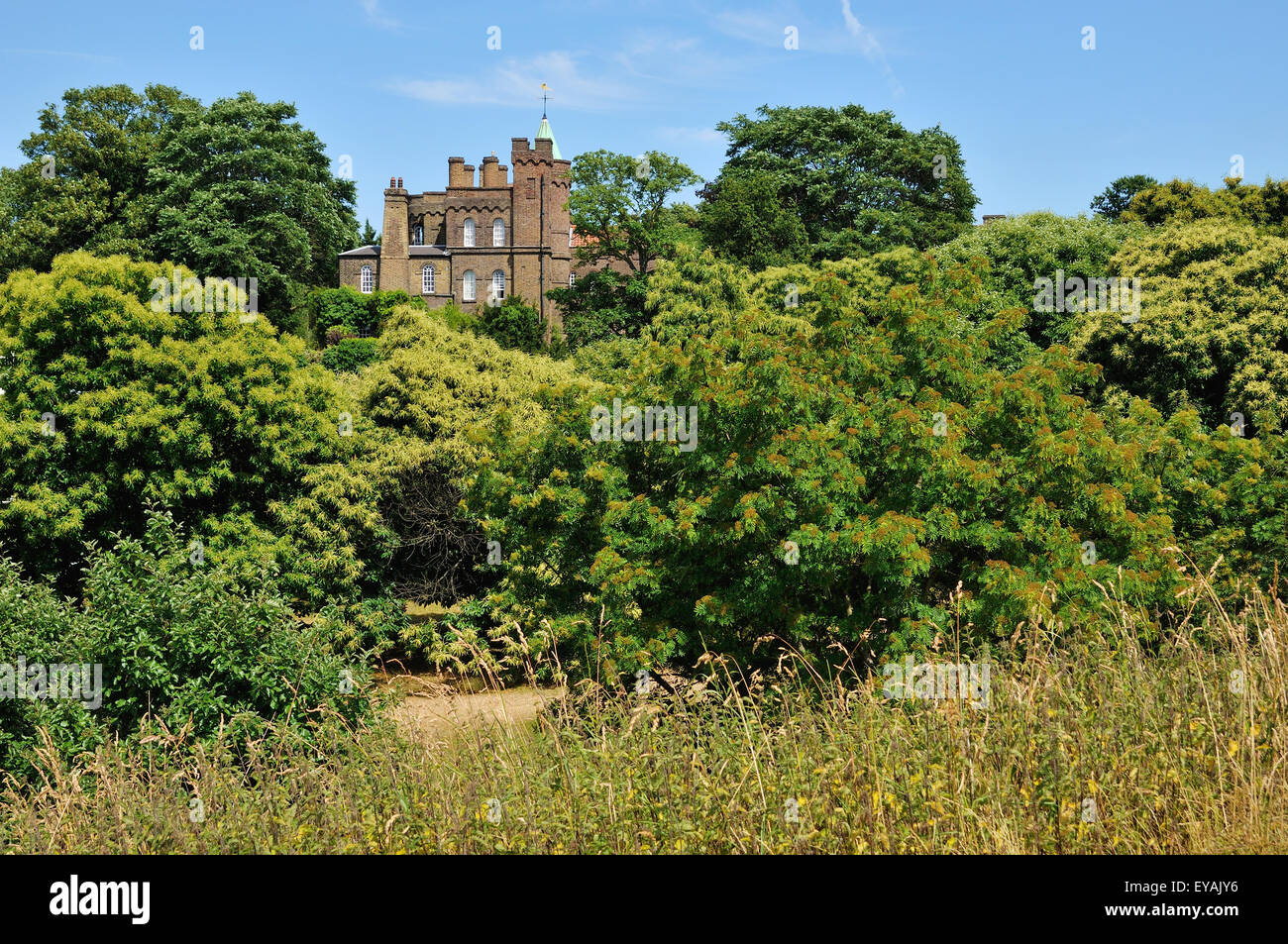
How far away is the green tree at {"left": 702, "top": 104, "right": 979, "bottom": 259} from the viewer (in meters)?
50.7

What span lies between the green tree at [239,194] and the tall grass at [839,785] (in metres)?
47.6

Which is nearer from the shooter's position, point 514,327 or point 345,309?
point 514,327

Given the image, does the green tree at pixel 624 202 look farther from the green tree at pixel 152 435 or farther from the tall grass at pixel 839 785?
the tall grass at pixel 839 785

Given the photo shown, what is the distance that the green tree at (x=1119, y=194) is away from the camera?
2714 inches

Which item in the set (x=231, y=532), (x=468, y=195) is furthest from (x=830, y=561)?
(x=468, y=195)

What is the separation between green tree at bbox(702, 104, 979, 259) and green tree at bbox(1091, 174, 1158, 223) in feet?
74.0

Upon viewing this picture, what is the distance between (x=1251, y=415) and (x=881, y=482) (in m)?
19.1

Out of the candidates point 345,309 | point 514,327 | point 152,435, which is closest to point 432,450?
point 152,435

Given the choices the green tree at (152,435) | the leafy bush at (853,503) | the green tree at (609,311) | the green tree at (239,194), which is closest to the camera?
the leafy bush at (853,503)

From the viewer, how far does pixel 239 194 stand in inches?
1940

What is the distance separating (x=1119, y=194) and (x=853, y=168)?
95.7 ft

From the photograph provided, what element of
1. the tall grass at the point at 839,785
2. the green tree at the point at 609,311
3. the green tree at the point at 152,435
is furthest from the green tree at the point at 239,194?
the tall grass at the point at 839,785

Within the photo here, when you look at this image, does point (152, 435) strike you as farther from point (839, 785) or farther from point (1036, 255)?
point (1036, 255)

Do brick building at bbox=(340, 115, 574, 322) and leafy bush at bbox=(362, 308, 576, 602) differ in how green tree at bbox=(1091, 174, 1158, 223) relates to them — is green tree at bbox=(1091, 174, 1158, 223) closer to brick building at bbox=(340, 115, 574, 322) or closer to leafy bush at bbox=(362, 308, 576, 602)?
brick building at bbox=(340, 115, 574, 322)
